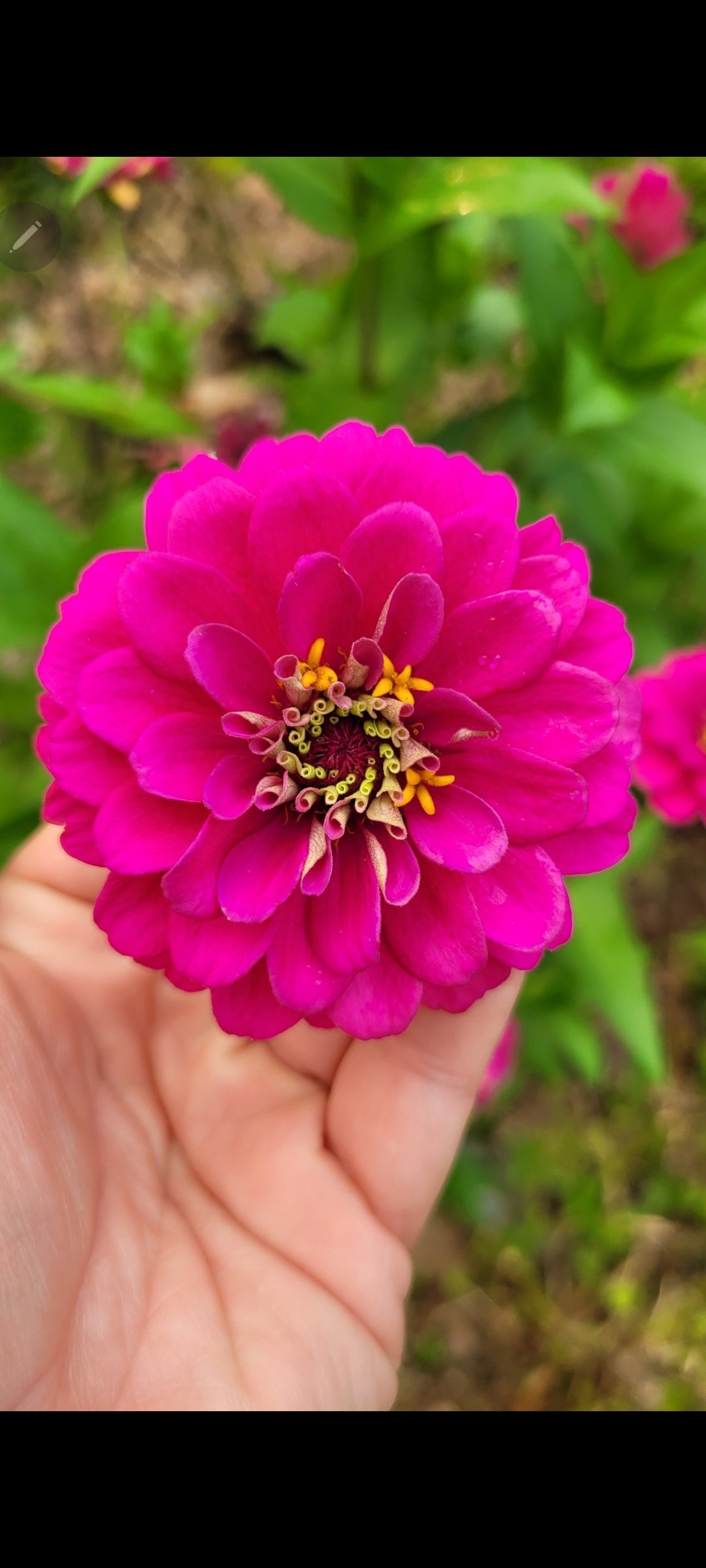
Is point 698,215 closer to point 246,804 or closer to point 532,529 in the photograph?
point 532,529

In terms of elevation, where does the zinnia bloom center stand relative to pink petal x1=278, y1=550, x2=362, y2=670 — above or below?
below

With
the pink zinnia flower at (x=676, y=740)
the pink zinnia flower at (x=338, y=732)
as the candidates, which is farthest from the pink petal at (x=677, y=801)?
the pink zinnia flower at (x=338, y=732)

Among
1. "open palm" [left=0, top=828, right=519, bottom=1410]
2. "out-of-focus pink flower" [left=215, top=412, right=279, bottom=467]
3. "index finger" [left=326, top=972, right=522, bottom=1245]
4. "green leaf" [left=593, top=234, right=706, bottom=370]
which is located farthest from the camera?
"out-of-focus pink flower" [left=215, top=412, right=279, bottom=467]

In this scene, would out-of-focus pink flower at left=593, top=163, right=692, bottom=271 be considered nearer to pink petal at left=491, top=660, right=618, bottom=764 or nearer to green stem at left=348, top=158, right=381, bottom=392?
green stem at left=348, top=158, right=381, bottom=392

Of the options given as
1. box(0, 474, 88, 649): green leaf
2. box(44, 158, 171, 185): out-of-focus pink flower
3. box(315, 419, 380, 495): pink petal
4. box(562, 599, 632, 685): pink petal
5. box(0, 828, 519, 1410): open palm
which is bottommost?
box(0, 828, 519, 1410): open palm

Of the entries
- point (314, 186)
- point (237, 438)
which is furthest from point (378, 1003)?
point (237, 438)

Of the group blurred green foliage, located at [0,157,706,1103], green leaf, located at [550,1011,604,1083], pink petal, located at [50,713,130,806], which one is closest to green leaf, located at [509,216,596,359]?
blurred green foliage, located at [0,157,706,1103]

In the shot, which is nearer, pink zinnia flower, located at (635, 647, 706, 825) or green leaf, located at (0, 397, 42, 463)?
pink zinnia flower, located at (635, 647, 706, 825)
